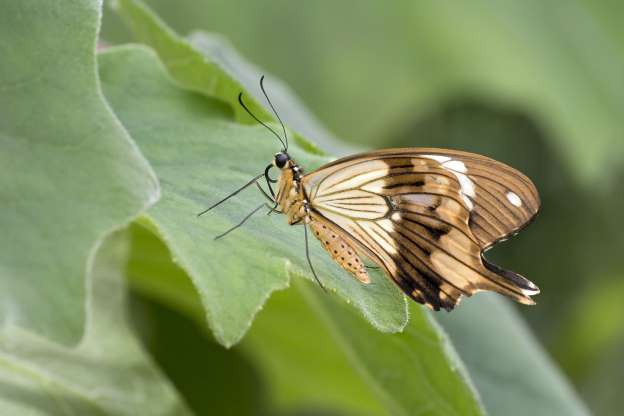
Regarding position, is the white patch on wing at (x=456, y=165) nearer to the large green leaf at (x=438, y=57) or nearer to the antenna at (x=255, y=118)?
the antenna at (x=255, y=118)

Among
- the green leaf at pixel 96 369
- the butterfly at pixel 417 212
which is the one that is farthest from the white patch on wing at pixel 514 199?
the green leaf at pixel 96 369

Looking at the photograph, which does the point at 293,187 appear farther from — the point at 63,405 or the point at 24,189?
the point at 24,189

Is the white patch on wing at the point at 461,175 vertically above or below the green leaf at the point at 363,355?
above

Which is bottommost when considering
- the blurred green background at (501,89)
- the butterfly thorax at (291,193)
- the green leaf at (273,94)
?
the blurred green background at (501,89)

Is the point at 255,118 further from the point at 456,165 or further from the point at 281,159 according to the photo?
the point at 456,165

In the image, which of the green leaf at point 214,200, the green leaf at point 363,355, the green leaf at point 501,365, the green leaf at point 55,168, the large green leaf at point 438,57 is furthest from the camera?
the large green leaf at point 438,57

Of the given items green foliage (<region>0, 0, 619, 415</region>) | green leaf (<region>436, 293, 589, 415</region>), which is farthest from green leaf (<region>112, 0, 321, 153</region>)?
green leaf (<region>436, 293, 589, 415</region>)

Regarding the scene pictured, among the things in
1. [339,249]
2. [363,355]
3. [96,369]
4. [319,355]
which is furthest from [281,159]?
[319,355]

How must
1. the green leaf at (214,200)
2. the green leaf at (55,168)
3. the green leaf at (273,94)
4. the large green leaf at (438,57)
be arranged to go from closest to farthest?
the green leaf at (55,168) < the green leaf at (214,200) < the green leaf at (273,94) < the large green leaf at (438,57)
